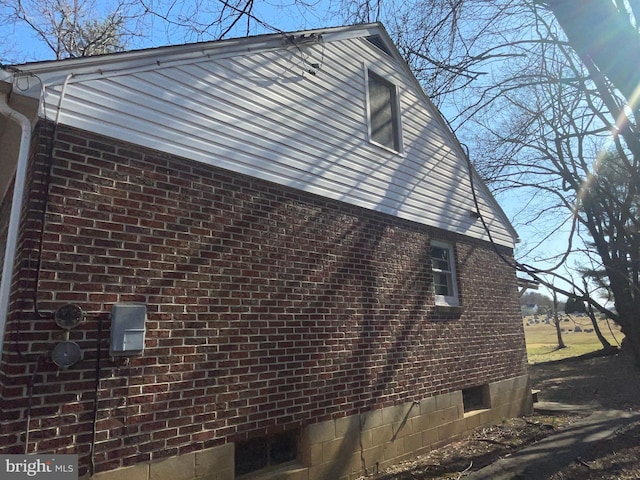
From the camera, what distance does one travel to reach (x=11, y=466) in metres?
3.44

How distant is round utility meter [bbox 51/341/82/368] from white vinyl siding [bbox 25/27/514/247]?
2002 mm

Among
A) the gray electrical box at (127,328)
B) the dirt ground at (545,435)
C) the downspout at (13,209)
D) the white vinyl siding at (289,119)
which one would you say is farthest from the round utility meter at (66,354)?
the dirt ground at (545,435)

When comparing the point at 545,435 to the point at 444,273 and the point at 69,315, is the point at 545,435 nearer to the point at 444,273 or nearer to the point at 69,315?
the point at 444,273

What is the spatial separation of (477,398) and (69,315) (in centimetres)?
770

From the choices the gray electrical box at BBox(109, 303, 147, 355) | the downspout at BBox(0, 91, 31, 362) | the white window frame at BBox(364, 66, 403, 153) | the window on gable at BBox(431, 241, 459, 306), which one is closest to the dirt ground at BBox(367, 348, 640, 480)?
the window on gable at BBox(431, 241, 459, 306)

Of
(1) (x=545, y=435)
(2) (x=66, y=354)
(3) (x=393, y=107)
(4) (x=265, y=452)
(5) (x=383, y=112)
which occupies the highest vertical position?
(3) (x=393, y=107)

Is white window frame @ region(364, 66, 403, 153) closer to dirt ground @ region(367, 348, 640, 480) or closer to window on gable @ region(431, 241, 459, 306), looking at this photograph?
window on gable @ region(431, 241, 459, 306)

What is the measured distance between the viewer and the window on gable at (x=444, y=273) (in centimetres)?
866

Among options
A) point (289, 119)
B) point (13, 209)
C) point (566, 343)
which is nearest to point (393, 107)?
point (289, 119)

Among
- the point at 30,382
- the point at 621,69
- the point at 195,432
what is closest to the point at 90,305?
the point at 30,382

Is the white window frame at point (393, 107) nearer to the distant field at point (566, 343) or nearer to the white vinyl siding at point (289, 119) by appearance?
the white vinyl siding at point (289, 119)

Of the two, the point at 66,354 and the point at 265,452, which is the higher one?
the point at 66,354

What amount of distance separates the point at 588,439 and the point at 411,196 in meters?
5.01

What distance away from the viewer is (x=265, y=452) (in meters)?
5.21
